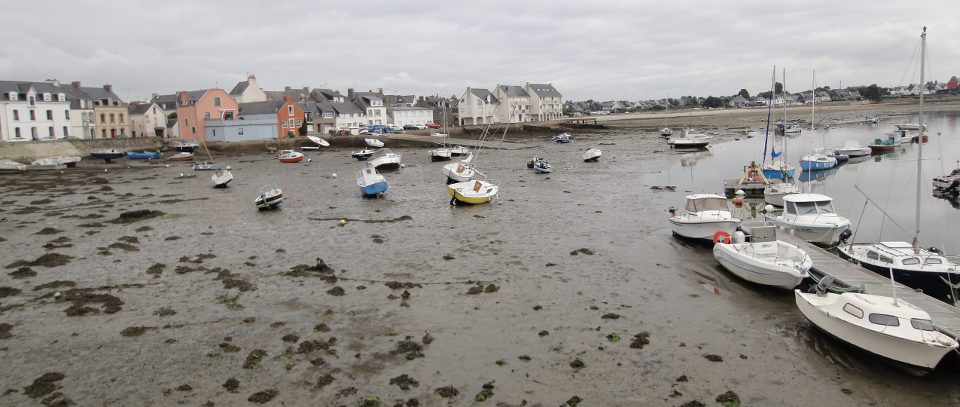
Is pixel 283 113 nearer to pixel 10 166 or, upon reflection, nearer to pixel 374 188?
pixel 10 166

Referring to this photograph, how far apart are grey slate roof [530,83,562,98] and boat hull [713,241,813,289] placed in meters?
98.2

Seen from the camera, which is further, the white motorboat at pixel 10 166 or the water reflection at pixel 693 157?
the water reflection at pixel 693 157

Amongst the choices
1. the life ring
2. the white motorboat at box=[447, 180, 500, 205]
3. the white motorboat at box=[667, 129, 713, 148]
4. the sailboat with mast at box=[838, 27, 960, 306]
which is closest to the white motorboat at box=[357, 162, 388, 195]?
the white motorboat at box=[447, 180, 500, 205]

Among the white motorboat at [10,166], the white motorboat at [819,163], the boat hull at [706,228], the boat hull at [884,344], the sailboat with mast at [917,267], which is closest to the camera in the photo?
the boat hull at [884,344]

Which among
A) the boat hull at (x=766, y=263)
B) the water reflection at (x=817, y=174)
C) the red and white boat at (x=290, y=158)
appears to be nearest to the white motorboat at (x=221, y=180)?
the red and white boat at (x=290, y=158)

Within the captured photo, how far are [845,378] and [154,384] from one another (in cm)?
1309

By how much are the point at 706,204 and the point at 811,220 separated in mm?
3412

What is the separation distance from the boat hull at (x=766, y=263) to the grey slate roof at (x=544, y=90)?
322ft

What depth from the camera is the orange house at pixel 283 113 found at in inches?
2884

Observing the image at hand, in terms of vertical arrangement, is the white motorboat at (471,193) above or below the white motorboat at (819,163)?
below

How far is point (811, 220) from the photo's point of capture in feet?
62.8

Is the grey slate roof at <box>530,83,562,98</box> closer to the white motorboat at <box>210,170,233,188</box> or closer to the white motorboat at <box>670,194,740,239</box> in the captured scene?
the white motorboat at <box>210,170,233,188</box>

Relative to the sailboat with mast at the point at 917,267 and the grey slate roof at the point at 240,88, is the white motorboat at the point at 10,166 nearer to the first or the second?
the grey slate roof at the point at 240,88

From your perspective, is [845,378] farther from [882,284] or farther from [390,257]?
[390,257]
